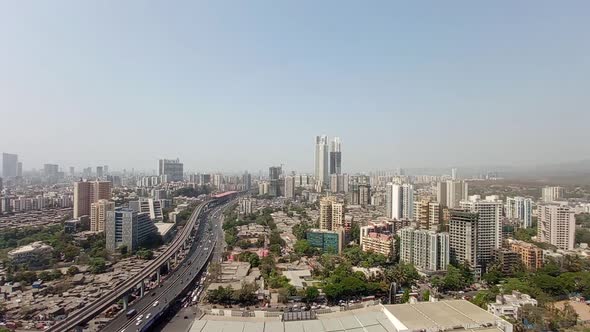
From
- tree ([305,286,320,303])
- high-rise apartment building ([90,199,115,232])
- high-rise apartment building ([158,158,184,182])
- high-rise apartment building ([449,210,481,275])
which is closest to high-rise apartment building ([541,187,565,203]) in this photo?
high-rise apartment building ([449,210,481,275])

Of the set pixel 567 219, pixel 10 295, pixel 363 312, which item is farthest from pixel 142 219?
pixel 567 219

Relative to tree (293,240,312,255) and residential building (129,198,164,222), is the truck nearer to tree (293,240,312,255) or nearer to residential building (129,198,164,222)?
tree (293,240,312,255)

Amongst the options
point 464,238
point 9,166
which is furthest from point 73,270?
point 464,238

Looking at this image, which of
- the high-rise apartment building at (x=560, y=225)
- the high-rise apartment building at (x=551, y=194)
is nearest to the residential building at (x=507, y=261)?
the high-rise apartment building at (x=560, y=225)

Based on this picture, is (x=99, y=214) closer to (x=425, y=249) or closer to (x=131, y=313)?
(x=131, y=313)

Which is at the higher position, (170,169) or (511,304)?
(170,169)

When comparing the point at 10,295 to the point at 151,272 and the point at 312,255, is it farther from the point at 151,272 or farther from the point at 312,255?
the point at 312,255
